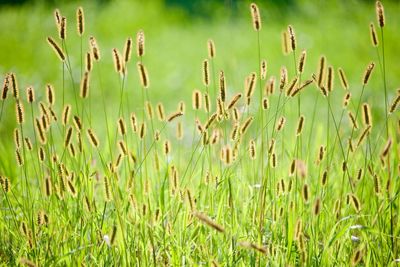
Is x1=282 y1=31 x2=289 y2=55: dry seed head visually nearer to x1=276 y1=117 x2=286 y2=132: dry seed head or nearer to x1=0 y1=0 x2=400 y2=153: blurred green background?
x1=276 y1=117 x2=286 y2=132: dry seed head

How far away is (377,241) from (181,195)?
2.28 ft

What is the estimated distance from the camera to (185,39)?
28.5 feet

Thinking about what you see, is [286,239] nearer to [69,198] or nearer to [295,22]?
[69,198]

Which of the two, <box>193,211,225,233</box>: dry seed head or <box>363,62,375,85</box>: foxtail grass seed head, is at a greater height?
<box>363,62,375,85</box>: foxtail grass seed head

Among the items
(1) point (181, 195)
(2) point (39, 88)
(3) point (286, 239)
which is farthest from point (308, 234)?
(2) point (39, 88)

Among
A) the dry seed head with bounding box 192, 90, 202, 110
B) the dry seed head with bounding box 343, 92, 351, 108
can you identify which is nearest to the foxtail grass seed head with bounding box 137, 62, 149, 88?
the dry seed head with bounding box 192, 90, 202, 110

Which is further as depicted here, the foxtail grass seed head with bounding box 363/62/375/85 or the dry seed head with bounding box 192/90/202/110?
the dry seed head with bounding box 192/90/202/110

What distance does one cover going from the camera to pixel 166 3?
1094 cm

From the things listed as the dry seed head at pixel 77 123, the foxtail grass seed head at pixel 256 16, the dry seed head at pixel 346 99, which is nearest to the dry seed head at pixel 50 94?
the dry seed head at pixel 77 123

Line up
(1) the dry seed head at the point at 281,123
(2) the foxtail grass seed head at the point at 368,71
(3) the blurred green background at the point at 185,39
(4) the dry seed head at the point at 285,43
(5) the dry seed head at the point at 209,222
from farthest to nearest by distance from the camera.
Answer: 1. (3) the blurred green background at the point at 185,39
2. (4) the dry seed head at the point at 285,43
3. (1) the dry seed head at the point at 281,123
4. (2) the foxtail grass seed head at the point at 368,71
5. (5) the dry seed head at the point at 209,222

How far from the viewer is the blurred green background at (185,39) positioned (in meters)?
6.68

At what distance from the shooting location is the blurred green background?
668 cm

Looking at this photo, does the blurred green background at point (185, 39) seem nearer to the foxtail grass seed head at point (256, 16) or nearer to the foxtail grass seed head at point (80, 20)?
the foxtail grass seed head at point (80, 20)

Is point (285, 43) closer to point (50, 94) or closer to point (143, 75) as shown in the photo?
point (143, 75)
